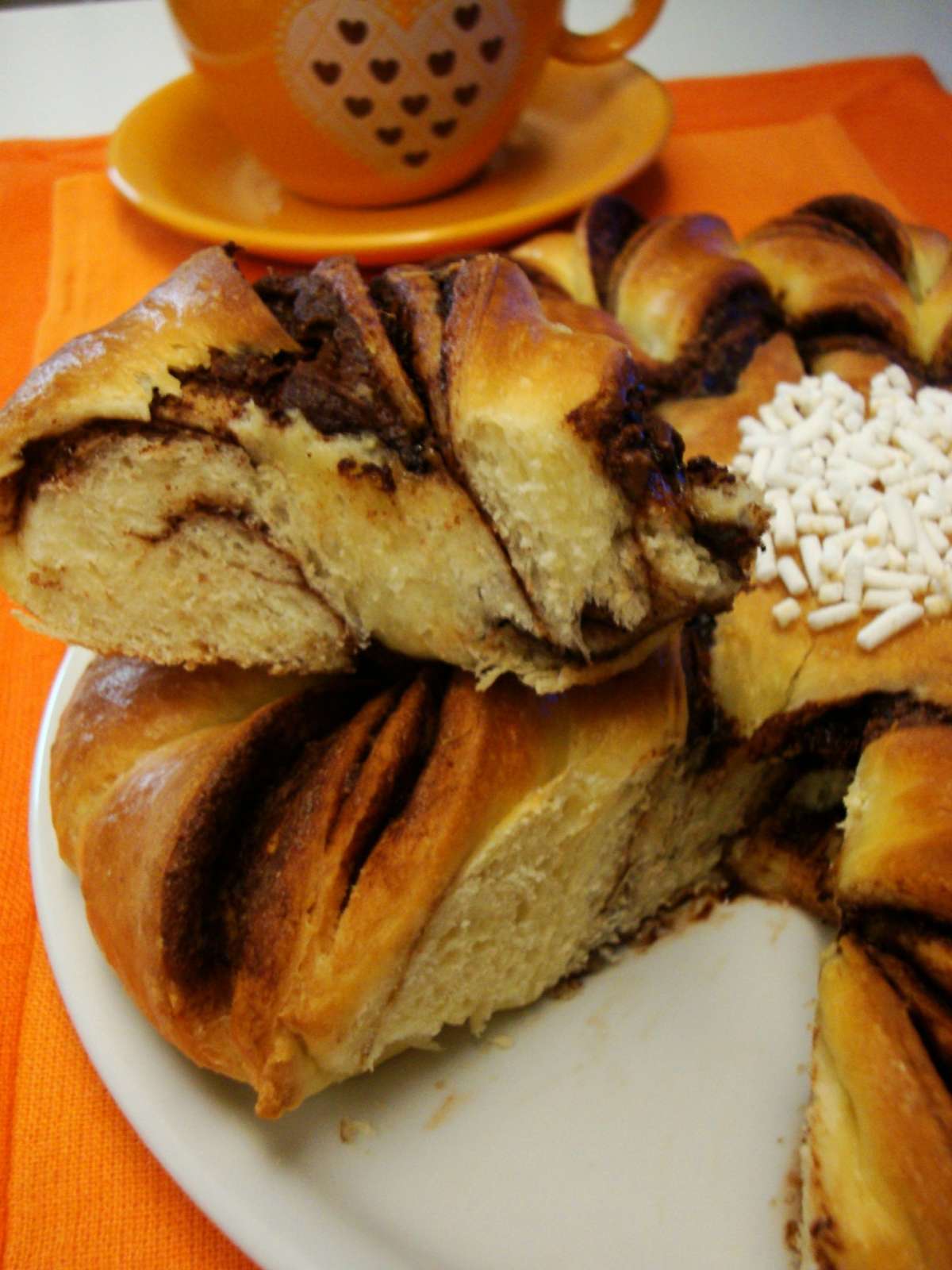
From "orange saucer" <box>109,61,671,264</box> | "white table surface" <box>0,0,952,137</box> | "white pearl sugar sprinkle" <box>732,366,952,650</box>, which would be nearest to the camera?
"white pearl sugar sprinkle" <box>732,366,952,650</box>

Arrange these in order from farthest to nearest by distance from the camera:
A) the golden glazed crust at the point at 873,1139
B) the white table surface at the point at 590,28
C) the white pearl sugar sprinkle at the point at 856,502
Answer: the white table surface at the point at 590,28 → the white pearl sugar sprinkle at the point at 856,502 → the golden glazed crust at the point at 873,1139

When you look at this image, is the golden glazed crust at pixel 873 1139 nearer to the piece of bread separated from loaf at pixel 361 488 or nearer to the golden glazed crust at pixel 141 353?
the piece of bread separated from loaf at pixel 361 488

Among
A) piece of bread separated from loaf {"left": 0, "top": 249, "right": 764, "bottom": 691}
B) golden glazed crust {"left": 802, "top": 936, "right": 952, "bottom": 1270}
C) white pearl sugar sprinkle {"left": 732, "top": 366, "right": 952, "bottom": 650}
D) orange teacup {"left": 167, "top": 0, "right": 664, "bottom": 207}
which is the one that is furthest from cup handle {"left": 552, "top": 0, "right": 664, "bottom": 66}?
golden glazed crust {"left": 802, "top": 936, "right": 952, "bottom": 1270}

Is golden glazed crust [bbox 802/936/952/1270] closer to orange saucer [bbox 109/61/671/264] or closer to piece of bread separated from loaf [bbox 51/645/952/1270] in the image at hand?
piece of bread separated from loaf [bbox 51/645/952/1270]

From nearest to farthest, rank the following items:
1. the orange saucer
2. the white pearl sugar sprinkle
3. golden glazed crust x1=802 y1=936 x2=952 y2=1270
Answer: golden glazed crust x1=802 y1=936 x2=952 y2=1270
the white pearl sugar sprinkle
the orange saucer

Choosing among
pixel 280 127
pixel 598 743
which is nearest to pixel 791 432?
pixel 598 743

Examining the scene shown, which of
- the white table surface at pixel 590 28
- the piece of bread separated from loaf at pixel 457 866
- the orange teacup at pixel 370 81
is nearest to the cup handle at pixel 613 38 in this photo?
the orange teacup at pixel 370 81
